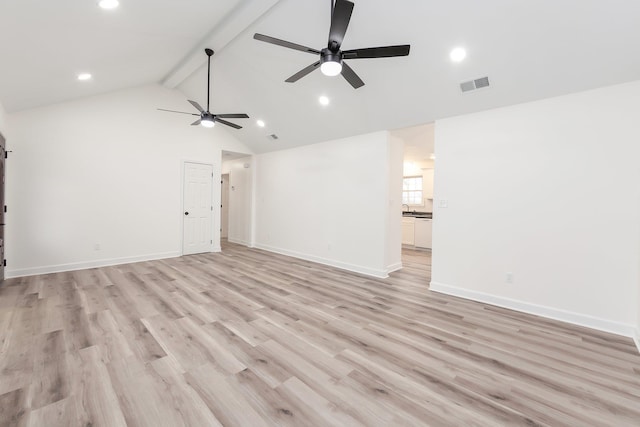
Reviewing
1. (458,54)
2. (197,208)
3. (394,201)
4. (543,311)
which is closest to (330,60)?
(458,54)

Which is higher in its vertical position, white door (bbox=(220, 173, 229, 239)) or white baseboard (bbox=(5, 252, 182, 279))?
white door (bbox=(220, 173, 229, 239))

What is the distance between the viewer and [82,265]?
5078 mm

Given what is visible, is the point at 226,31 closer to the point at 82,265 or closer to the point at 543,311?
the point at 82,265

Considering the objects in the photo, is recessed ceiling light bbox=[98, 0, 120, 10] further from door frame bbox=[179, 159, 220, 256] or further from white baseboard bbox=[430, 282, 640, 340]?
white baseboard bbox=[430, 282, 640, 340]

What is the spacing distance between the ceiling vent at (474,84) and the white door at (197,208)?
5.74m

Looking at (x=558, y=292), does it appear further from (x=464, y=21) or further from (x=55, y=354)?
(x=55, y=354)

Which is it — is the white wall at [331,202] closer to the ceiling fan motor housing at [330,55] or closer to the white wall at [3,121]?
the ceiling fan motor housing at [330,55]

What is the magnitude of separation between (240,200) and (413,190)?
5608 millimetres

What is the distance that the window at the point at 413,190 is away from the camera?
8.74 metres

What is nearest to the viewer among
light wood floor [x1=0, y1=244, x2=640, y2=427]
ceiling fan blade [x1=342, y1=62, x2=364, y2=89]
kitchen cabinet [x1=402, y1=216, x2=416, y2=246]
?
light wood floor [x1=0, y1=244, x2=640, y2=427]

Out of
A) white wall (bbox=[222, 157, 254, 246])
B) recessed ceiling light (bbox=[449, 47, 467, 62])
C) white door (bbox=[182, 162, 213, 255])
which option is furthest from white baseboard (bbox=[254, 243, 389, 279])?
recessed ceiling light (bbox=[449, 47, 467, 62])

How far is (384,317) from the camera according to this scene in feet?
10.4

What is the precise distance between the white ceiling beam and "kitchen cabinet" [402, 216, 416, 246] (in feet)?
20.4

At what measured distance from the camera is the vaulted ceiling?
8.12 ft
